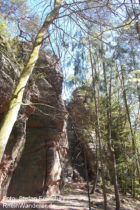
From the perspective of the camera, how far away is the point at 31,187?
818cm

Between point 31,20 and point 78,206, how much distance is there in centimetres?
641

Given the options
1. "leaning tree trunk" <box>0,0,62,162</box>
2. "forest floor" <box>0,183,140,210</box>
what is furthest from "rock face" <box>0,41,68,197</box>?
"leaning tree trunk" <box>0,0,62,162</box>

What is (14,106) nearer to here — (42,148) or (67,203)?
(67,203)

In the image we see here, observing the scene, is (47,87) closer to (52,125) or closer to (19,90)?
(52,125)

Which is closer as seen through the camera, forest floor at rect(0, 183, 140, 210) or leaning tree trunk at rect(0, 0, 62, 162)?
leaning tree trunk at rect(0, 0, 62, 162)

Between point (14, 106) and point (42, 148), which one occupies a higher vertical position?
point (42, 148)

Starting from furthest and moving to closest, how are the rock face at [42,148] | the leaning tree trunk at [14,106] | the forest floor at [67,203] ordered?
the rock face at [42,148] → the forest floor at [67,203] → the leaning tree trunk at [14,106]

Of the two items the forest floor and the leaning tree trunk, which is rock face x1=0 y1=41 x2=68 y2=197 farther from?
the leaning tree trunk

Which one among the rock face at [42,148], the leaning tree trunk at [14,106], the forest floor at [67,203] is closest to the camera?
the leaning tree trunk at [14,106]

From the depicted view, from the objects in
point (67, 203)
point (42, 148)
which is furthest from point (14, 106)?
point (42, 148)

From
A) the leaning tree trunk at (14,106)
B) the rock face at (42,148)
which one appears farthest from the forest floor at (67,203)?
the leaning tree trunk at (14,106)

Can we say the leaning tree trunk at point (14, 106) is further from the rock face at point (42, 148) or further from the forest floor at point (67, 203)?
the forest floor at point (67, 203)

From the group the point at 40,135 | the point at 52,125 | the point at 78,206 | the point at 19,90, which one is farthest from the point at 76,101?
the point at 19,90

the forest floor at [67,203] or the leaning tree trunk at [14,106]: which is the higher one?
the leaning tree trunk at [14,106]
